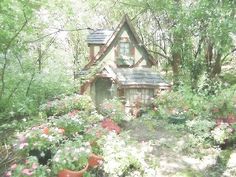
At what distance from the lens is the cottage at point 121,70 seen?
1823 cm

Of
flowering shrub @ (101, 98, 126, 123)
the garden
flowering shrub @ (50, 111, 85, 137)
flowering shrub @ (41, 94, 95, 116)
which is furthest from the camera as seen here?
flowering shrub @ (41, 94, 95, 116)

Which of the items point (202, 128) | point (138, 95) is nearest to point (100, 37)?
point (138, 95)

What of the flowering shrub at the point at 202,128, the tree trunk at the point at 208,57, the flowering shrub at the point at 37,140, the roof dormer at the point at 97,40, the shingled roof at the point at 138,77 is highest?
the roof dormer at the point at 97,40

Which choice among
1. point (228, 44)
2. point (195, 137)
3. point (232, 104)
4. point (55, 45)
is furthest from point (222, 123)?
point (55, 45)

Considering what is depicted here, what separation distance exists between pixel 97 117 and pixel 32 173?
7.49 metres

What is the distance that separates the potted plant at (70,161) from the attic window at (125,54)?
11.7 meters

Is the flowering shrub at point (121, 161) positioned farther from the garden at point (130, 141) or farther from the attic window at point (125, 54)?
the attic window at point (125, 54)

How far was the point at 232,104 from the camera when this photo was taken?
1413 cm

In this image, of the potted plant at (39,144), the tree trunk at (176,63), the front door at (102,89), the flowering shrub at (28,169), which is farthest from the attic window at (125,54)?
the flowering shrub at (28,169)

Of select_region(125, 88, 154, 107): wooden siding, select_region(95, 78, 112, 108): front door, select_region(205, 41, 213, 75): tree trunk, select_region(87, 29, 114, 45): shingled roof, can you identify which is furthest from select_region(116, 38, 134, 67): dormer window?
select_region(205, 41, 213, 75): tree trunk

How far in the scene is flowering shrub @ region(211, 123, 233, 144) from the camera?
1170cm

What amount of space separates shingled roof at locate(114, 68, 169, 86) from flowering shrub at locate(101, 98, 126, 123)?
177 cm

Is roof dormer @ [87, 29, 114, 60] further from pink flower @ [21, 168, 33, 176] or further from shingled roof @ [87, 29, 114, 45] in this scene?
pink flower @ [21, 168, 33, 176]

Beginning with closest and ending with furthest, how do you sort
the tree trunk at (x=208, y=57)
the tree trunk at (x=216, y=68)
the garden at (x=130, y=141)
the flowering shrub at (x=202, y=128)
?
the garden at (x=130, y=141), the flowering shrub at (x=202, y=128), the tree trunk at (x=216, y=68), the tree trunk at (x=208, y=57)
